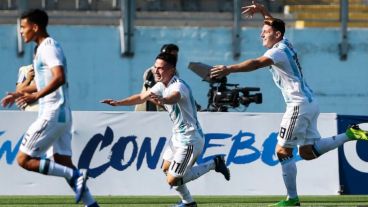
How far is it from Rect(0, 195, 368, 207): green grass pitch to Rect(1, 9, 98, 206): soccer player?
2986mm

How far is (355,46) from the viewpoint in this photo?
2184 centimetres

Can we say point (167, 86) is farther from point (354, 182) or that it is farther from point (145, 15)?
point (145, 15)

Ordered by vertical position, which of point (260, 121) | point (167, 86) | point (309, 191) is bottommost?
point (309, 191)

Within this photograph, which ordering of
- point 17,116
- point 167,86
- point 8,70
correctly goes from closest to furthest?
point 167,86 → point 17,116 → point 8,70

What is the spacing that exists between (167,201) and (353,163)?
3017 mm

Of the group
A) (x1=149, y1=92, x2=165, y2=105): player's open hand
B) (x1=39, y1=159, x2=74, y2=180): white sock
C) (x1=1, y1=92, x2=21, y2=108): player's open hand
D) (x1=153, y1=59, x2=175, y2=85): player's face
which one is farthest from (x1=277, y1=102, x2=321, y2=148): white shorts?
(x1=1, y1=92, x2=21, y2=108): player's open hand

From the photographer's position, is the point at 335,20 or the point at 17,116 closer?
the point at 17,116

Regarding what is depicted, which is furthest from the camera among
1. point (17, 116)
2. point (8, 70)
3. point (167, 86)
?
point (8, 70)

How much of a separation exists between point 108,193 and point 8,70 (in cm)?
631

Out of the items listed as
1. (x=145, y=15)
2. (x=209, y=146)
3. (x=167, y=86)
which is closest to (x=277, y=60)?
(x=167, y=86)

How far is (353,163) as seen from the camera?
1572cm

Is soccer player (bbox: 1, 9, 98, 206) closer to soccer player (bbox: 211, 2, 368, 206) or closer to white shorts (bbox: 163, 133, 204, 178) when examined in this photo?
white shorts (bbox: 163, 133, 204, 178)

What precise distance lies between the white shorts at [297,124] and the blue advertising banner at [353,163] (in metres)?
3.63

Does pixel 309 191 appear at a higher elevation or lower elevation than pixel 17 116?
lower
